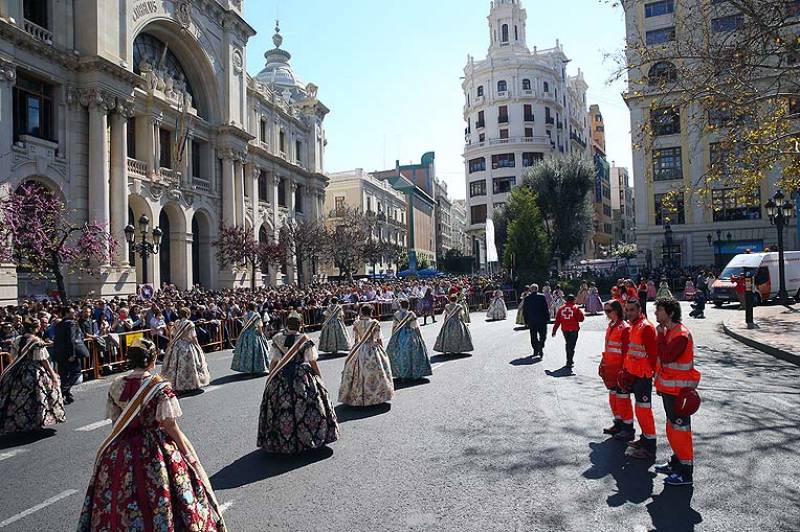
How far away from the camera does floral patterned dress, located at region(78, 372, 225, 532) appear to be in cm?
372

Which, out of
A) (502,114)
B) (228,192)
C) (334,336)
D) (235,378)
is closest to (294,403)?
(235,378)

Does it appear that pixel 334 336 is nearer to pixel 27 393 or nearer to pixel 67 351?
pixel 67 351

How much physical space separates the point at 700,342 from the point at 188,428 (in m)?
13.2

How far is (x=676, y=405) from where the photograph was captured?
540cm

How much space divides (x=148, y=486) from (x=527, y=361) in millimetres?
10267

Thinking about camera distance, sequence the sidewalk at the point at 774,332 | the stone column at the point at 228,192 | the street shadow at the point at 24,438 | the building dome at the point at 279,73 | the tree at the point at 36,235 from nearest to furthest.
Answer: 1. the street shadow at the point at 24,438
2. the sidewalk at the point at 774,332
3. the tree at the point at 36,235
4. the stone column at the point at 228,192
5. the building dome at the point at 279,73

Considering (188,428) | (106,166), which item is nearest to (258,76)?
(106,166)

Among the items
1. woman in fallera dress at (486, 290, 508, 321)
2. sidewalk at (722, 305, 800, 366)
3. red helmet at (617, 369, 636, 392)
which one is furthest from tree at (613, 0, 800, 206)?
woman in fallera dress at (486, 290, 508, 321)

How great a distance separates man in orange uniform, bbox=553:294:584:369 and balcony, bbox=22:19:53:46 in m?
21.8

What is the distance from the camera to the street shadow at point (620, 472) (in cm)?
515

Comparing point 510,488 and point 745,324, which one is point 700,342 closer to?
point 745,324

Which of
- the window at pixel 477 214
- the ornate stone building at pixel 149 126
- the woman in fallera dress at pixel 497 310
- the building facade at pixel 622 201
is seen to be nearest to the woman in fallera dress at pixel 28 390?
the ornate stone building at pixel 149 126

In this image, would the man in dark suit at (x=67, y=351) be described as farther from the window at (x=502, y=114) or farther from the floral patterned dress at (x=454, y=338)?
the window at (x=502, y=114)

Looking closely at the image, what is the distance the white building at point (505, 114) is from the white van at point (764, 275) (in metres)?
38.4
